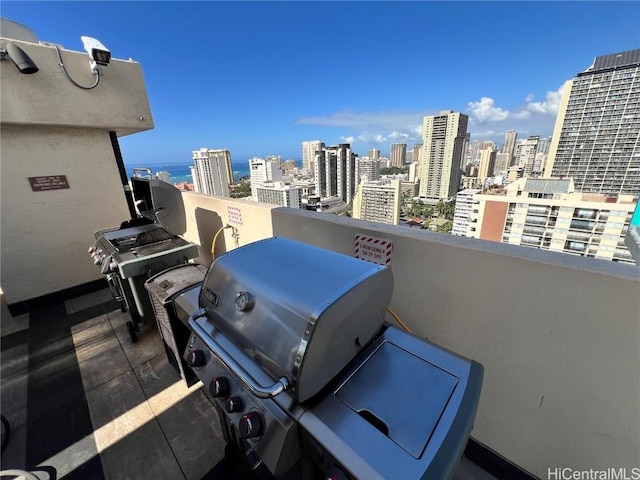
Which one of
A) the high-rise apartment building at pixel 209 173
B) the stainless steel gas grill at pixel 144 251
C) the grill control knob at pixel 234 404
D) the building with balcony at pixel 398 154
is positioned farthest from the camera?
the building with balcony at pixel 398 154

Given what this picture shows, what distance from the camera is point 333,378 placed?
0.81m

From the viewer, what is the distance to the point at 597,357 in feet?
3.23

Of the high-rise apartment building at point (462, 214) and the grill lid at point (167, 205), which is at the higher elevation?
the grill lid at point (167, 205)

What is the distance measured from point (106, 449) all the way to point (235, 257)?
1.62 meters

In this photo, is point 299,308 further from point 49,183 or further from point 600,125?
point 600,125

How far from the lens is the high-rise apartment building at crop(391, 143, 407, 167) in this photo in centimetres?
4285

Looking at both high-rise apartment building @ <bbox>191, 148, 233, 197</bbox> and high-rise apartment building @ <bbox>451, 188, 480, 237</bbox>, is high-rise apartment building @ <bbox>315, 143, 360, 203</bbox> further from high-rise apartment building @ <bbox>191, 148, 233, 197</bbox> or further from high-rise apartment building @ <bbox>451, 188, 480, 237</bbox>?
high-rise apartment building @ <bbox>451, 188, 480, 237</bbox>

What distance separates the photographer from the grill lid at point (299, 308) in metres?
0.73

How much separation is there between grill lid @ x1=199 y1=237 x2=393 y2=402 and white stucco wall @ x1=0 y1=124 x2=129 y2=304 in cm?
324

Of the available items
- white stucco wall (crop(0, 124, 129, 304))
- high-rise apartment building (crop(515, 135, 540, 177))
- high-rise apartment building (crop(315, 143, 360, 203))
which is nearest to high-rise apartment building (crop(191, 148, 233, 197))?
high-rise apartment building (crop(315, 143, 360, 203))

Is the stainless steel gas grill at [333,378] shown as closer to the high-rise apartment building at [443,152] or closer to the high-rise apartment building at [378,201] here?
the high-rise apartment building at [378,201]

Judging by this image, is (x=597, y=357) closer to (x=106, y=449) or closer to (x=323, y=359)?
(x=323, y=359)

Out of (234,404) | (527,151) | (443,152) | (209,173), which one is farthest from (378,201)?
(527,151)

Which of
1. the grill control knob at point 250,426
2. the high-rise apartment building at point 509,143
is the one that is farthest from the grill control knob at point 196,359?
the high-rise apartment building at point 509,143
